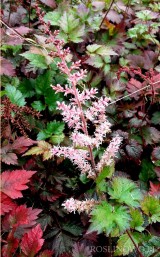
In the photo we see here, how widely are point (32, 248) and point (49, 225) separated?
37 cm

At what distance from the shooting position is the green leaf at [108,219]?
133 cm

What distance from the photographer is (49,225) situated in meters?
1.85

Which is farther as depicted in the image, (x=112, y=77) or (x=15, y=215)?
(x=112, y=77)

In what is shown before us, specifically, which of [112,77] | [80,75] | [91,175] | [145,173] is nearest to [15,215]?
[91,175]

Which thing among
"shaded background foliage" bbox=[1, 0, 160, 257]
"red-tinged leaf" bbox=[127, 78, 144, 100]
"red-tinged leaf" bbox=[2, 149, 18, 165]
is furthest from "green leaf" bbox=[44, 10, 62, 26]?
"red-tinged leaf" bbox=[2, 149, 18, 165]

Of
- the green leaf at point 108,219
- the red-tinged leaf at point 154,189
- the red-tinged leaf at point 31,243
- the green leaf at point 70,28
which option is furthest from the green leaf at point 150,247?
the green leaf at point 70,28

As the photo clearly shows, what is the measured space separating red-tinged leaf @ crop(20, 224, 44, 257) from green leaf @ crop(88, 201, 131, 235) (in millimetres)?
272

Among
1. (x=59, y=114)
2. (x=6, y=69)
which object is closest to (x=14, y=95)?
(x=6, y=69)

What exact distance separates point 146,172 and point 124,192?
59 centimetres

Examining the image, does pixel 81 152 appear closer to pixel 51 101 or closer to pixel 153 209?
pixel 153 209

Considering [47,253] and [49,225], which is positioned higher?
[47,253]

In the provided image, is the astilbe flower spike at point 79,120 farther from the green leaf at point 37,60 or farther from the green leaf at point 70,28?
the green leaf at point 70,28

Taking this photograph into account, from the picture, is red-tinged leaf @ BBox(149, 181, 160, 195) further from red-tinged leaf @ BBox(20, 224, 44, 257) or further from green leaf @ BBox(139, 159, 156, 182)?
red-tinged leaf @ BBox(20, 224, 44, 257)

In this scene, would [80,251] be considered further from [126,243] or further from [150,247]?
[150,247]
